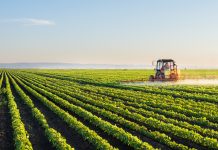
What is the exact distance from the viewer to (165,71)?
139 feet

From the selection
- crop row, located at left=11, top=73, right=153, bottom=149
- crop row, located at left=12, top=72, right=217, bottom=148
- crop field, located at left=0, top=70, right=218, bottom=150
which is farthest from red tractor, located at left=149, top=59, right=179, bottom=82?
crop row, located at left=12, top=72, right=217, bottom=148

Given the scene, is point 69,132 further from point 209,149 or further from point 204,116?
point 204,116

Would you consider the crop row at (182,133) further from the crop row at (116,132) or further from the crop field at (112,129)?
the crop row at (116,132)

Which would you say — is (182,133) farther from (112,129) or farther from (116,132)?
(112,129)

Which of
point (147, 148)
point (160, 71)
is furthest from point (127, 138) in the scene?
point (160, 71)

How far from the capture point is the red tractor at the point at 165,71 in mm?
41959

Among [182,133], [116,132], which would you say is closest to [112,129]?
[116,132]

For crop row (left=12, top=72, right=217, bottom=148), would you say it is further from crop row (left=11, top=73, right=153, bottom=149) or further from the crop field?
crop row (left=11, top=73, right=153, bottom=149)

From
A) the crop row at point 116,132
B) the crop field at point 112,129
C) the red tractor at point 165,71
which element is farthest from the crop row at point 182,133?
the red tractor at point 165,71

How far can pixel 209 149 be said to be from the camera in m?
12.1

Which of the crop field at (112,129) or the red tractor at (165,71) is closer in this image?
the crop field at (112,129)

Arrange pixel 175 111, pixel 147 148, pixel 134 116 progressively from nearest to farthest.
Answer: pixel 147 148, pixel 134 116, pixel 175 111

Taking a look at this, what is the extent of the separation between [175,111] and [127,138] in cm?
690

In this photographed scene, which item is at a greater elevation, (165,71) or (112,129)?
(165,71)
